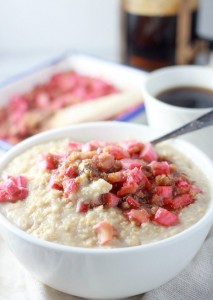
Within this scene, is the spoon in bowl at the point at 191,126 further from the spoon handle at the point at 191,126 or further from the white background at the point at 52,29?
the white background at the point at 52,29

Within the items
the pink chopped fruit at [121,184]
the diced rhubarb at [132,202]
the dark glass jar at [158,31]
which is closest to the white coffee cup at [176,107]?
the pink chopped fruit at [121,184]

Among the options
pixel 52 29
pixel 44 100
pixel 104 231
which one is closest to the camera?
pixel 104 231

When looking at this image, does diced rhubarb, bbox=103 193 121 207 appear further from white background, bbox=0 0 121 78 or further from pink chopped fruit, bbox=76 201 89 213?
white background, bbox=0 0 121 78

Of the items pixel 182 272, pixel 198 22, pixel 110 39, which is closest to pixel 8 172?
pixel 182 272

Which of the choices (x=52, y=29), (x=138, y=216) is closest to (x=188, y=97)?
(x=138, y=216)

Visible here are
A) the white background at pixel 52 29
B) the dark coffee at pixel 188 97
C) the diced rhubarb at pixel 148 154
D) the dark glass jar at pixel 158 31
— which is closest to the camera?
the diced rhubarb at pixel 148 154

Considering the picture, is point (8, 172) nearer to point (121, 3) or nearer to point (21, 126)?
point (21, 126)

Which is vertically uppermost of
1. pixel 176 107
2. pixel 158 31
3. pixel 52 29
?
pixel 176 107

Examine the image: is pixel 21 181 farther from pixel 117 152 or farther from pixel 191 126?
pixel 191 126
